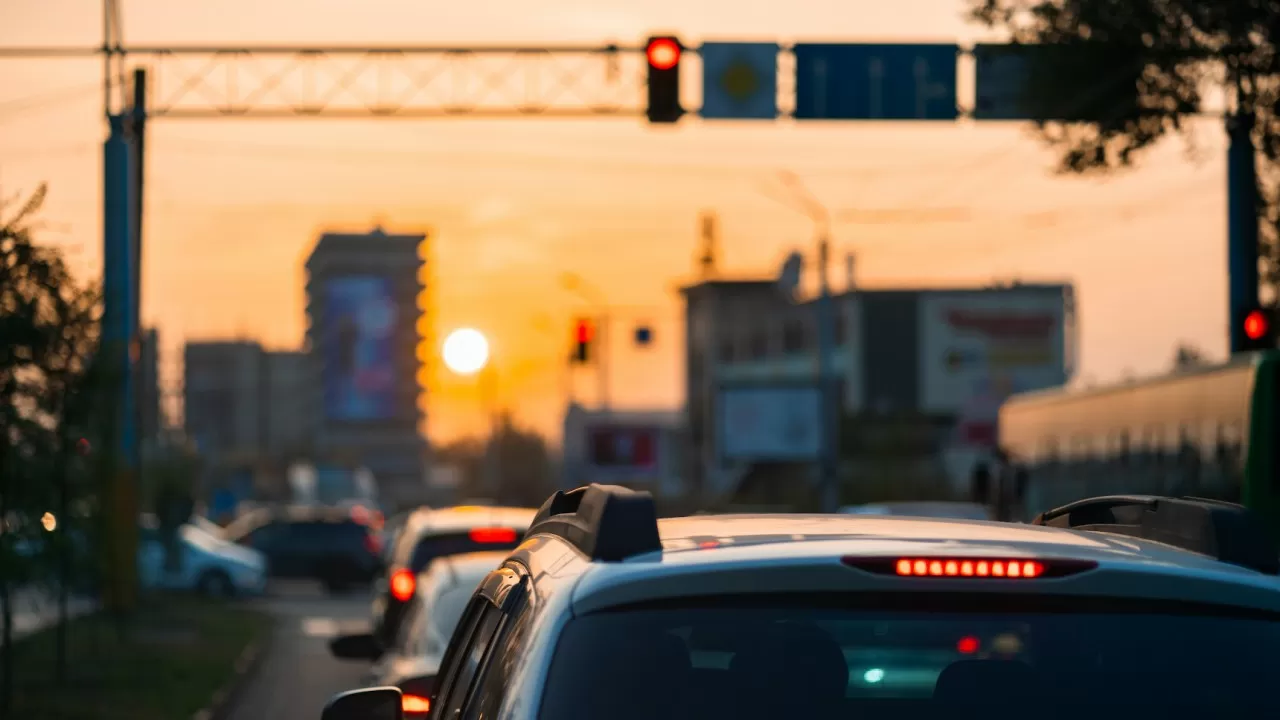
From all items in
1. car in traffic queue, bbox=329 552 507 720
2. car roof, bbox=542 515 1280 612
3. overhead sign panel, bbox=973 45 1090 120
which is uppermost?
overhead sign panel, bbox=973 45 1090 120

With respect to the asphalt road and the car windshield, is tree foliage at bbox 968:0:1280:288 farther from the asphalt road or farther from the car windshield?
the car windshield

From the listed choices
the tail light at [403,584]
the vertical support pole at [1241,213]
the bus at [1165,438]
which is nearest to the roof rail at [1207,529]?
the tail light at [403,584]

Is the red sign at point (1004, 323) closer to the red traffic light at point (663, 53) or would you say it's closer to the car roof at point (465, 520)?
the red traffic light at point (663, 53)

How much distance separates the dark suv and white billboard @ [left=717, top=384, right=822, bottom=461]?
40.0 m

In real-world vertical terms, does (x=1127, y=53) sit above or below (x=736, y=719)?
above

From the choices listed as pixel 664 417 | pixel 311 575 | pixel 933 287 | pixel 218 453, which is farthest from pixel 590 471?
pixel 218 453

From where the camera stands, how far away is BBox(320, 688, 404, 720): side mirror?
17.0 feet

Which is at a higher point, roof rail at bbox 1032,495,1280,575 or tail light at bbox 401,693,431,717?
roof rail at bbox 1032,495,1280,575

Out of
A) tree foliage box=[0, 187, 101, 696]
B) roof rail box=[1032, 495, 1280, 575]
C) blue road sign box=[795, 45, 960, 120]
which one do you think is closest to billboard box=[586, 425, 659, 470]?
blue road sign box=[795, 45, 960, 120]

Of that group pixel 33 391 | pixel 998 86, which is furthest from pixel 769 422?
pixel 33 391

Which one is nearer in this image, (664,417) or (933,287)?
(933,287)

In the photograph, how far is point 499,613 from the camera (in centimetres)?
466

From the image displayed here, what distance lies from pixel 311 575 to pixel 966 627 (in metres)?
44.3

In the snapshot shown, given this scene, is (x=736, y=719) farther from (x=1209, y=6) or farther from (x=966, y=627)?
(x=1209, y=6)
